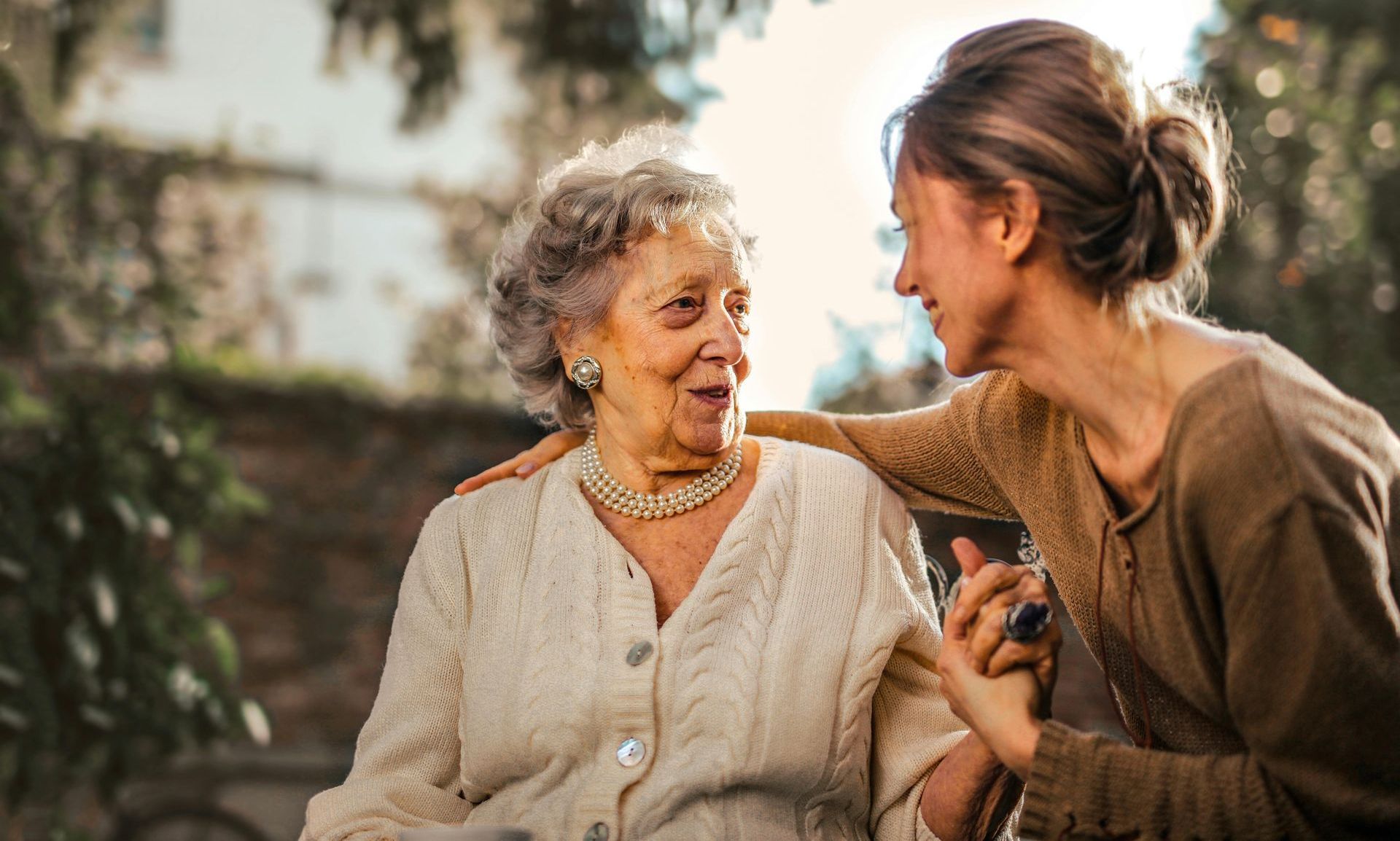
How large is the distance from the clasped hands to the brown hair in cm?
43

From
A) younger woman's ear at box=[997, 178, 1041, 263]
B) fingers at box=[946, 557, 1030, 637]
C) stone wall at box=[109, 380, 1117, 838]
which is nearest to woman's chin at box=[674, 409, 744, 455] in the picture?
fingers at box=[946, 557, 1030, 637]

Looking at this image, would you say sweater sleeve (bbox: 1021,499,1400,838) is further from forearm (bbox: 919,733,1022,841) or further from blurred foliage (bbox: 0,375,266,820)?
blurred foliage (bbox: 0,375,266,820)

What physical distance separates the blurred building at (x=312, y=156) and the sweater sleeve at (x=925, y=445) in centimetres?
342

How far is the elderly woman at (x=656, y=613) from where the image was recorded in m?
2.19

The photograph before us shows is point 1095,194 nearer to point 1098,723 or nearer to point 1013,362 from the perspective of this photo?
point 1013,362

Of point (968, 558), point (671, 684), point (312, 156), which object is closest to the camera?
point (968, 558)

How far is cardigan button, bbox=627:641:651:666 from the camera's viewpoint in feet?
7.30

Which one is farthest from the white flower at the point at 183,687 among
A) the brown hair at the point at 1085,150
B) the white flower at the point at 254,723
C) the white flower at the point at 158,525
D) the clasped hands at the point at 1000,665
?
the brown hair at the point at 1085,150

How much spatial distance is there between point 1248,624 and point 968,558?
44 cm

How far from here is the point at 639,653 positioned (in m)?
2.23

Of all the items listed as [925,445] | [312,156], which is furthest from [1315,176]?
[312,156]

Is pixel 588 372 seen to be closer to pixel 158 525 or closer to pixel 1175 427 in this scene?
pixel 1175 427

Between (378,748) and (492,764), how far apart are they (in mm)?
209

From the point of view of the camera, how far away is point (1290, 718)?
1.63 m
